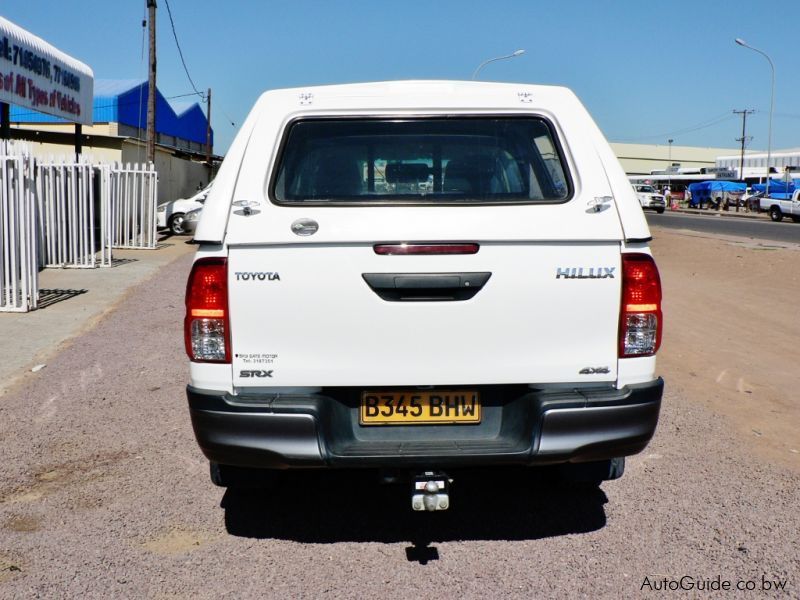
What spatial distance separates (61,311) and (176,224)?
54.5ft

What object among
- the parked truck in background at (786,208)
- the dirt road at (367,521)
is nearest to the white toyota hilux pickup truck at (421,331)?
the dirt road at (367,521)

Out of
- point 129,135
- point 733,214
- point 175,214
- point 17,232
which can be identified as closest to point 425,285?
point 17,232

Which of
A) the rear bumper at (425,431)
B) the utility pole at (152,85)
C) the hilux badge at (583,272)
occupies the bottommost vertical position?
the rear bumper at (425,431)

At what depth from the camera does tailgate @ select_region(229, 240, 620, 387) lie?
10.8ft

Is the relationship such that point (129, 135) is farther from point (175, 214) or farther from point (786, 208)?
point (786, 208)

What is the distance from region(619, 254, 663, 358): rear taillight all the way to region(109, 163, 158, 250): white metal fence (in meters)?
16.4

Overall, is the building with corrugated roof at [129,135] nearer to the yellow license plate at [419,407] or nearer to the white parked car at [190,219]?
the white parked car at [190,219]

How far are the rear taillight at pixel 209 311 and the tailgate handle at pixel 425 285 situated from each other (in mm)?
562

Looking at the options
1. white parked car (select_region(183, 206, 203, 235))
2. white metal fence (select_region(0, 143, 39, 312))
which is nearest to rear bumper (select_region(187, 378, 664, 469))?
white metal fence (select_region(0, 143, 39, 312))

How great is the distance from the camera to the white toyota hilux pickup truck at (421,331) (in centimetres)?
331

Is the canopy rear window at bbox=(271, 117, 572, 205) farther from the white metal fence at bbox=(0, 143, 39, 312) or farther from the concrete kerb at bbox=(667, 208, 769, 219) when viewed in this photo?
the concrete kerb at bbox=(667, 208, 769, 219)

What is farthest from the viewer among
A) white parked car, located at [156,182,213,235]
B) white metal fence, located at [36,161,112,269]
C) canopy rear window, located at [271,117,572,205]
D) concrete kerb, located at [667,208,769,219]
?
concrete kerb, located at [667,208,769,219]

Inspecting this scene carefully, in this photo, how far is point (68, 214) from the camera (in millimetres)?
14711

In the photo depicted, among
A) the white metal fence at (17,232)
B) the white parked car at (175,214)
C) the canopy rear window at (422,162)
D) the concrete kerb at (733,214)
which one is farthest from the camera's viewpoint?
the concrete kerb at (733,214)
